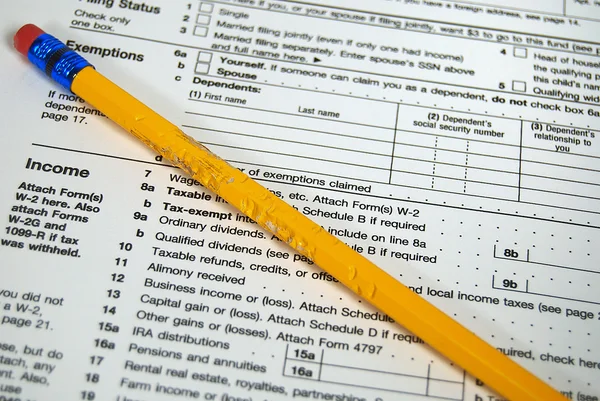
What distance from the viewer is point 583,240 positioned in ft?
1.79

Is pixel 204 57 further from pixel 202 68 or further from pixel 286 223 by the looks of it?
pixel 286 223

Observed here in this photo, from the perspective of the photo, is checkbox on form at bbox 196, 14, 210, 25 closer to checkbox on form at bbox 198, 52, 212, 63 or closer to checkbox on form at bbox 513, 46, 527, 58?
checkbox on form at bbox 198, 52, 212, 63

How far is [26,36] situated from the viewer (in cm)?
59

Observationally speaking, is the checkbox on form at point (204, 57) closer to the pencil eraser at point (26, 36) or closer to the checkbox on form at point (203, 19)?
the checkbox on form at point (203, 19)

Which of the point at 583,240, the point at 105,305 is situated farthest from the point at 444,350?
the point at 105,305

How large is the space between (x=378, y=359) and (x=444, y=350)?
6 cm

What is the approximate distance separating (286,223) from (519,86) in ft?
1.00

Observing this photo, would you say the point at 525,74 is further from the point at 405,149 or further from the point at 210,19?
the point at 210,19

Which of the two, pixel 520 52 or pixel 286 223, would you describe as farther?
pixel 520 52

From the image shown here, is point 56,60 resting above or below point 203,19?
below

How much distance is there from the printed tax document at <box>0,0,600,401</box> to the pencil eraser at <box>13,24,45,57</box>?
0.07 feet

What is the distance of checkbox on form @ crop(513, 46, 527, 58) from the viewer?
641 mm

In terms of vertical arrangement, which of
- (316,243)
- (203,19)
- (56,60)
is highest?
(203,19)

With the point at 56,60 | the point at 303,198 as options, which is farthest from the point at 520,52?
the point at 56,60
